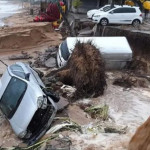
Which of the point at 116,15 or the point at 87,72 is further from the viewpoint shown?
the point at 116,15

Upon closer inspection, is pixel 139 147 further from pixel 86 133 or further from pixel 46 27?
pixel 46 27

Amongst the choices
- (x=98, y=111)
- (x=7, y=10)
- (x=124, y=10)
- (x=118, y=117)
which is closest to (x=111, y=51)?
(x=98, y=111)

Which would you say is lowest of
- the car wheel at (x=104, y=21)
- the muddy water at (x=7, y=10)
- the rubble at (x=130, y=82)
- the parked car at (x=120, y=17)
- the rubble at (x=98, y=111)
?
the muddy water at (x=7, y=10)

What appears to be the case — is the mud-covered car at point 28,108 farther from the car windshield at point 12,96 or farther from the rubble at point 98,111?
the rubble at point 98,111

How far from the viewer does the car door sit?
28.0 m

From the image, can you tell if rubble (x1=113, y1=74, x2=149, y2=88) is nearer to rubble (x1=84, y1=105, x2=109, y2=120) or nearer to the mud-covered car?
rubble (x1=84, y1=105, x2=109, y2=120)

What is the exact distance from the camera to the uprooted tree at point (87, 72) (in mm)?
11789

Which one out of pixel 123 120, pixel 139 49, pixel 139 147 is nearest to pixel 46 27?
pixel 139 49

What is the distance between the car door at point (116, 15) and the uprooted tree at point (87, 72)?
1595 cm

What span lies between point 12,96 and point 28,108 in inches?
34.1

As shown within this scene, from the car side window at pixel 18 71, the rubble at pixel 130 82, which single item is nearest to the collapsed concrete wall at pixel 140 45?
the rubble at pixel 130 82

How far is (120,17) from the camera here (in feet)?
92.1

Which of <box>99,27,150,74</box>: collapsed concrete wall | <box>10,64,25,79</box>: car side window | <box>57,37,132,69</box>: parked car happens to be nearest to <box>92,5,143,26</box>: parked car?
<box>99,27,150,74</box>: collapsed concrete wall

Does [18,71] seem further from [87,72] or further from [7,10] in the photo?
[7,10]
